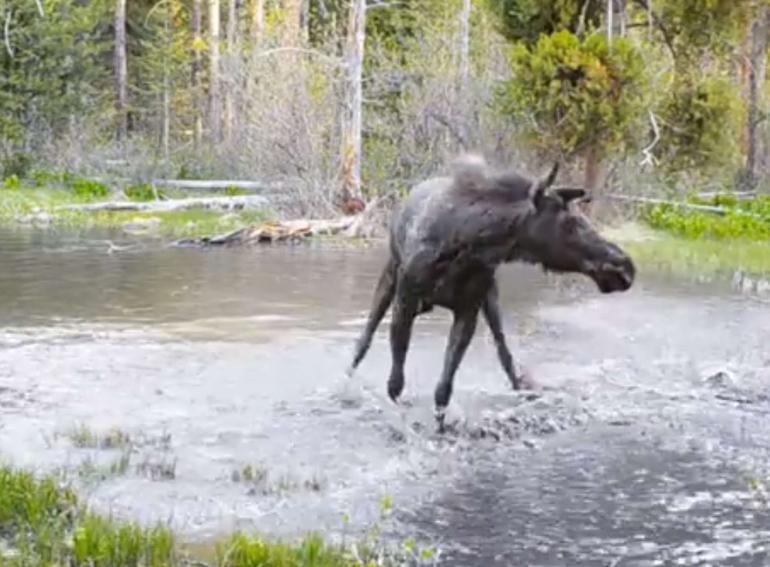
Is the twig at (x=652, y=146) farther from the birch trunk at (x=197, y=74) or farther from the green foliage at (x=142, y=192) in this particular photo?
the birch trunk at (x=197, y=74)

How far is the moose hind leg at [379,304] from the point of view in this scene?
10.1m

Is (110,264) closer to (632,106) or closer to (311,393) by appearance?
(632,106)

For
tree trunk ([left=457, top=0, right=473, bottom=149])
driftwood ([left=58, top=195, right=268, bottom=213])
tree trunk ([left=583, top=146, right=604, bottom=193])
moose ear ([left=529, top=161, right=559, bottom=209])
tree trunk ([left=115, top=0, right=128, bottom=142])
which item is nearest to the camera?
moose ear ([left=529, top=161, right=559, bottom=209])

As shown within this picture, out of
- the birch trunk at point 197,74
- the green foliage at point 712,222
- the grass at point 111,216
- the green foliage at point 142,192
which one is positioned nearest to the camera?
the green foliage at point 712,222

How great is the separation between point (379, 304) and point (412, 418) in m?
1.19

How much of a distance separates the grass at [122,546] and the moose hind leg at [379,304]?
3.75 m

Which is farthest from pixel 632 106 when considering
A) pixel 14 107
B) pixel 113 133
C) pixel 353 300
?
pixel 113 133

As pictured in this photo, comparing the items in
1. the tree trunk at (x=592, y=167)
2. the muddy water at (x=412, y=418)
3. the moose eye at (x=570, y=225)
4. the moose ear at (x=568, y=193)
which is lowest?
the muddy water at (x=412, y=418)

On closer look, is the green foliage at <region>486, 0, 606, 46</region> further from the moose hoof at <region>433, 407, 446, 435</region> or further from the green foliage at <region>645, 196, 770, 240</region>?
the moose hoof at <region>433, 407, 446, 435</region>

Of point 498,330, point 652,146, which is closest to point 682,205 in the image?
point 652,146

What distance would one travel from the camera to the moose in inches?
337

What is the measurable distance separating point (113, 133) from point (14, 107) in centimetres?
548

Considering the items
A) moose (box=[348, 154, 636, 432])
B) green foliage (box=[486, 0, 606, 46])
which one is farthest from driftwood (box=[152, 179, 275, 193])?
moose (box=[348, 154, 636, 432])

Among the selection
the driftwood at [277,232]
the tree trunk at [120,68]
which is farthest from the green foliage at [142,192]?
the tree trunk at [120,68]
